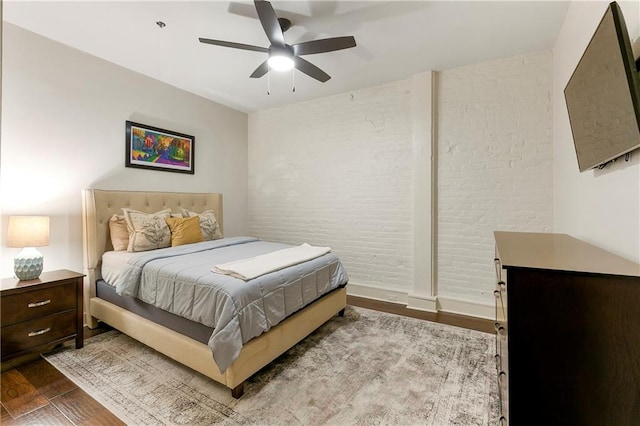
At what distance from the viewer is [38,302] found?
95.0 inches

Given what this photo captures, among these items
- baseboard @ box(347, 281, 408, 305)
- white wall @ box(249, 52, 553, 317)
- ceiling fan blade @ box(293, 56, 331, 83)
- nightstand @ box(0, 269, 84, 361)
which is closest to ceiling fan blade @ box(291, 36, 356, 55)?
ceiling fan blade @ box(293, 56, 331, 83)

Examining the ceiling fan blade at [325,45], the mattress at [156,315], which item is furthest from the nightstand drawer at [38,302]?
the ceiling fan blade at [325,45]

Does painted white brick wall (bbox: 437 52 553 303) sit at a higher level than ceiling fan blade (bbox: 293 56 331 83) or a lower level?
lower

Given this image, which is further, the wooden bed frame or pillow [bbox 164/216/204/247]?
pillow [bbox 164/216/204/247]

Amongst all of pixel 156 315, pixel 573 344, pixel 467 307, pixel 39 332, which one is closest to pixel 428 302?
pixel 467 307

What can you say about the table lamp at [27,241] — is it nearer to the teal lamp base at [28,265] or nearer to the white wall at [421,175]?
the teal lamp base at [28,265]

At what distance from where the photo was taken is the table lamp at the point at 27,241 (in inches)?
96.6

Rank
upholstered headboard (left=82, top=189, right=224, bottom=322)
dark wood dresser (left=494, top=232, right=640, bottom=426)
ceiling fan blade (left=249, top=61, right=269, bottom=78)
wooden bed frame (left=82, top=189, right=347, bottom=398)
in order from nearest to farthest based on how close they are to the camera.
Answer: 1. dark wood dresser (left=494, top=232, right=640, bottom=426)
2. wooden bed frame (left=82, top=189, right=347, bottom=398)
3. ceiling fan blade (left=249, top=61, right=269, bottom=78)
4. upholstered headboard (left=82, top=189, right=224, bottom=322)

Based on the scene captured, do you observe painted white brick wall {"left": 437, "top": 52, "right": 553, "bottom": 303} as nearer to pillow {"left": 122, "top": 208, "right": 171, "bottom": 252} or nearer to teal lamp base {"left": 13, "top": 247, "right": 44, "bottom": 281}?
pillow {"left": 122, "top": 208, "right": 171, "bottom": 252}

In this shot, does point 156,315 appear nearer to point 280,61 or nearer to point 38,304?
point 38,304

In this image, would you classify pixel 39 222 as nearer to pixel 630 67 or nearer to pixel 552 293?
pixel 552 293

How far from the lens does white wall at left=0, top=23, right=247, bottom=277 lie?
→ 8.74 feet

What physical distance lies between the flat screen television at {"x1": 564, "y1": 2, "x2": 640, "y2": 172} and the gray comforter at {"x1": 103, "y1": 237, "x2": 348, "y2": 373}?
2.06m

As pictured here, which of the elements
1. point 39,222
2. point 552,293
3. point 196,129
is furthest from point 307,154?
point 552,293
